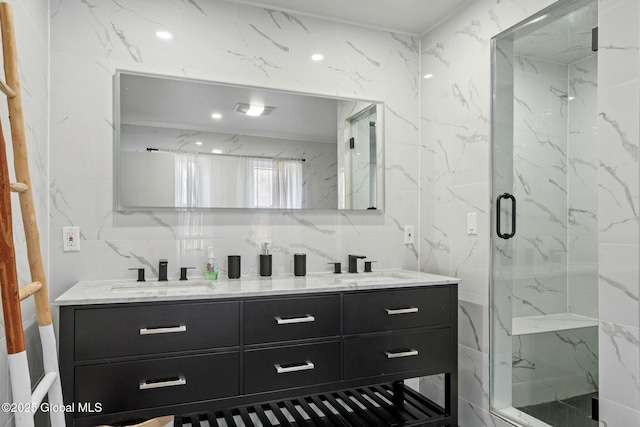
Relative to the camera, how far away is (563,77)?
2148 millimetres

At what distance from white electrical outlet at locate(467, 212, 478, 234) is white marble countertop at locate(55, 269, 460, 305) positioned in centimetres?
33

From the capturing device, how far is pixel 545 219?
7.35 feet

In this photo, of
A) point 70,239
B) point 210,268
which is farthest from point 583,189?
point 70,239

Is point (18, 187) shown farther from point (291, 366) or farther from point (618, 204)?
point (618, 204)

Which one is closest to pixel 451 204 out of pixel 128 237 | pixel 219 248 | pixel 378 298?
pixel 378 298

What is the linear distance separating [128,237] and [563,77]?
2.35 meters

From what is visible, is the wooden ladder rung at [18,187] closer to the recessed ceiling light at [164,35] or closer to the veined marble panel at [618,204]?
the recessed ceiling light at [164,35]

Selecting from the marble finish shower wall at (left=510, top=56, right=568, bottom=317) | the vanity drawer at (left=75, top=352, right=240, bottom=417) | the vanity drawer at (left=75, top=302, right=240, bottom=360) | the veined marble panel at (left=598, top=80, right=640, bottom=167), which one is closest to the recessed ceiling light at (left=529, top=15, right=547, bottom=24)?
the marble finish shower wall at (left=510, top=56, right=568, bottom=317)

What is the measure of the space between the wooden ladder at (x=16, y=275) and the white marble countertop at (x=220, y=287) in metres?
0.40

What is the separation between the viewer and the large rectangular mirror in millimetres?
2285

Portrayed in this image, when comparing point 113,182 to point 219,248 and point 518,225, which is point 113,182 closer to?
point 219,248

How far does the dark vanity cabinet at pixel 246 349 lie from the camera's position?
1709 mm

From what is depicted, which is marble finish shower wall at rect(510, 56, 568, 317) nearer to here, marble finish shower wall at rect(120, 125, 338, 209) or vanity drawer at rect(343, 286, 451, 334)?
vanity drawer at rect(343, 286, 451, 334)

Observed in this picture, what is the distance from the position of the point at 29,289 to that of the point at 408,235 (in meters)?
2.18
